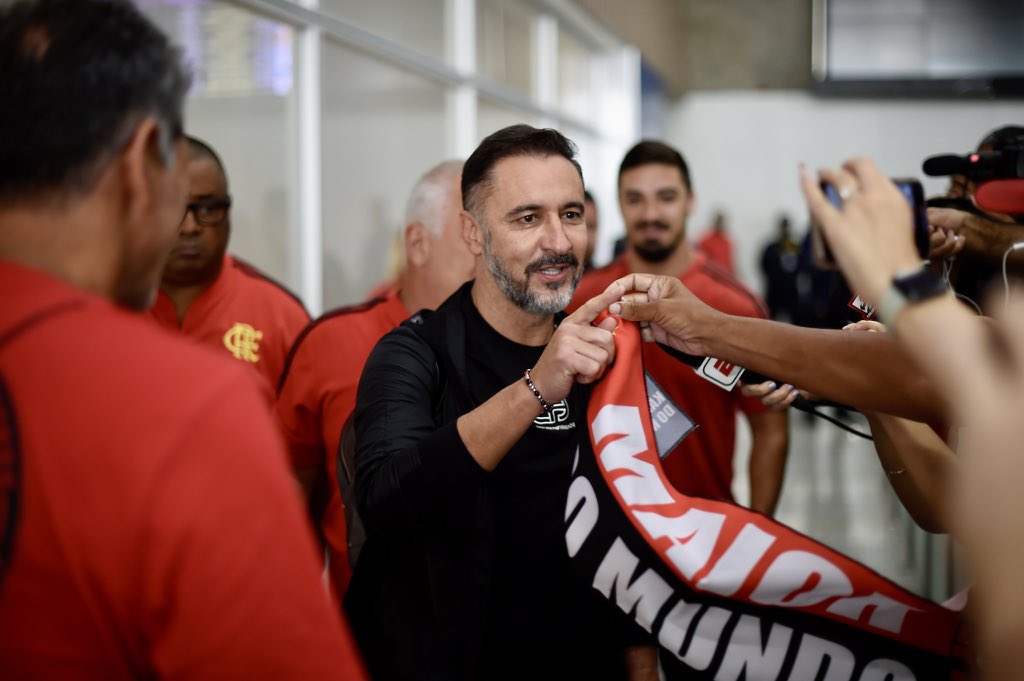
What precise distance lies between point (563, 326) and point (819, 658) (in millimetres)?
704

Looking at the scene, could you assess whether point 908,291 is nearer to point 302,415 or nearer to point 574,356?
point 574,356

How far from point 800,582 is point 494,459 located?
56cm

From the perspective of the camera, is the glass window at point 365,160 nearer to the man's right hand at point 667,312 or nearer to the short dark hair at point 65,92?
the man's right hand at point 667,312

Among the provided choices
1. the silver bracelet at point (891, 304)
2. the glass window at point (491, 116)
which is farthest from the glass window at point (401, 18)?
the silver bracelet at point (891, 304)

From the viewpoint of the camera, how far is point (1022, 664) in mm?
879

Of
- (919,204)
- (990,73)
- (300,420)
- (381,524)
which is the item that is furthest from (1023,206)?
(990,73)

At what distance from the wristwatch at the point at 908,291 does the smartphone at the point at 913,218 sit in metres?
0.08

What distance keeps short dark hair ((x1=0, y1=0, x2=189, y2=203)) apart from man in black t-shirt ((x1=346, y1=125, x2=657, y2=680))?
770 millimetres

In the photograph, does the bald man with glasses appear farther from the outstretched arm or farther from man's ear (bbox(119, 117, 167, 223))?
man's ear (bbox(119, 117, 167, 223))

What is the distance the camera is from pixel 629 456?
168cm

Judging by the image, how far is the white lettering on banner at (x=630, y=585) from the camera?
162 cm

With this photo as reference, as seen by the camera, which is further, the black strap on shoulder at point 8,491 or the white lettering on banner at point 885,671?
the white lettering on banner at point 885,671

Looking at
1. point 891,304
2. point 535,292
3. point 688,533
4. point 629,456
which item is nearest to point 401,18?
point 535,292

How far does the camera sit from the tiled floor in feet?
15.5
